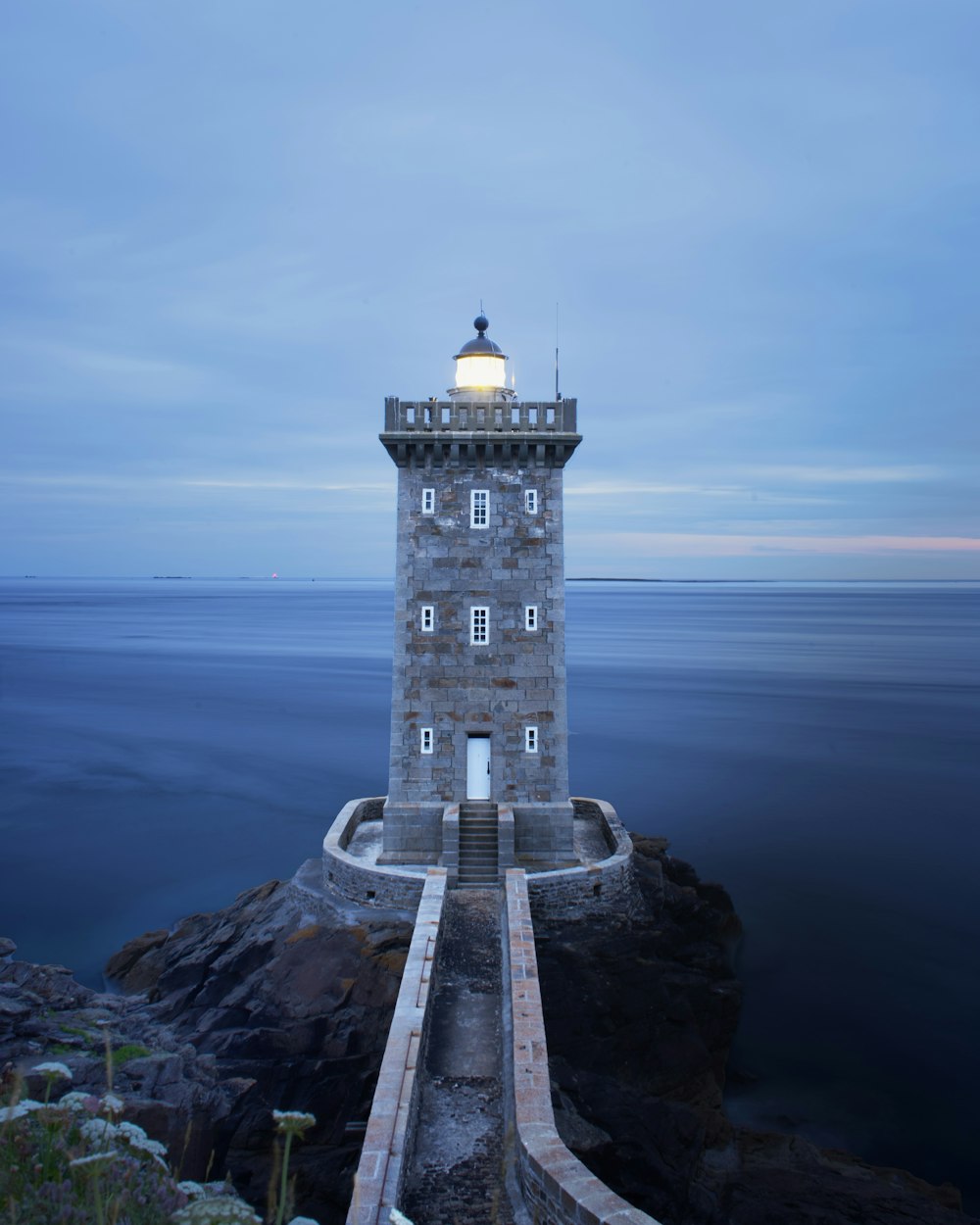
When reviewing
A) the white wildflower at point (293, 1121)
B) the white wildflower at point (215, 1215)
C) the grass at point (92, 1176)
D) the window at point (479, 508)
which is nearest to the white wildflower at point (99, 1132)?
the grass at point (92, 1176)

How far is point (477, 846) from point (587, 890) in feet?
7.07

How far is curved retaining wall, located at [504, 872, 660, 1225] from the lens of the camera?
7285 millimetres

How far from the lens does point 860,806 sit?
32281 millimetres

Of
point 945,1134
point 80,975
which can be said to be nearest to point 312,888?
point 80,975

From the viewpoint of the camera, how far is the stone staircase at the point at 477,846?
1608 centimetres

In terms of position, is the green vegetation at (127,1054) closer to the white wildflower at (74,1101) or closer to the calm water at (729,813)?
the calm water at (729,813)

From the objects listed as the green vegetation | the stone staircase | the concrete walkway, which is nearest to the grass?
the concrete walkway

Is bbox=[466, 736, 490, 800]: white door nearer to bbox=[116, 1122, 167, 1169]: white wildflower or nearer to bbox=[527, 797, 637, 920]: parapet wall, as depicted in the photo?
bbox=[527, 797, 637, 920]: parapet wall

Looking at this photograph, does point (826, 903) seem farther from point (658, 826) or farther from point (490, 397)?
point (490, 397)

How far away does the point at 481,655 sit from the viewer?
1717cm

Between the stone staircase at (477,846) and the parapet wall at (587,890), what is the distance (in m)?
0.83

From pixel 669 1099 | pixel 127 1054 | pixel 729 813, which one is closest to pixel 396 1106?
pixel 127 1054

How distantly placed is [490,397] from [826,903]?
16248mm

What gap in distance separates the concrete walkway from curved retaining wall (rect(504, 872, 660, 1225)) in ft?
0.97
